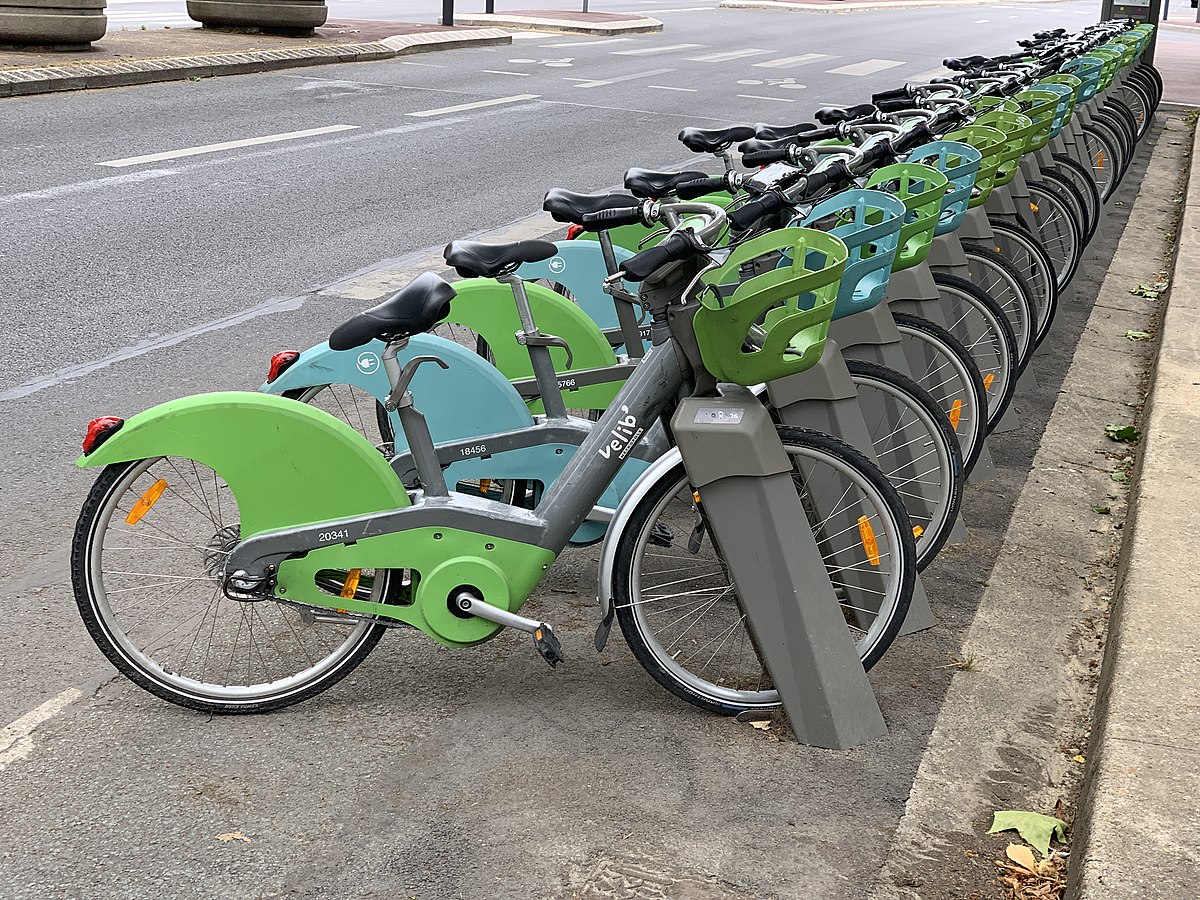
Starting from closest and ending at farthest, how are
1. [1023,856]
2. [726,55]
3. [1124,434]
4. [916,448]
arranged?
1. [1023,856]
2. [916,448]
3. [1124,434]
4. [726,55]

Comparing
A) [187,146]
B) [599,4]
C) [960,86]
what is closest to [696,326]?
[960,86]

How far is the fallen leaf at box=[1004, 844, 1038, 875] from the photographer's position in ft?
9.77

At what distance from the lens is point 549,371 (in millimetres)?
4066

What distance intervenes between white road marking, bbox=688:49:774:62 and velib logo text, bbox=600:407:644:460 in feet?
67.3

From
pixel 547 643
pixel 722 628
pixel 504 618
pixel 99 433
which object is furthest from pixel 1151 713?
pixel 99 433

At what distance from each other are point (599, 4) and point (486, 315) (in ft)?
112

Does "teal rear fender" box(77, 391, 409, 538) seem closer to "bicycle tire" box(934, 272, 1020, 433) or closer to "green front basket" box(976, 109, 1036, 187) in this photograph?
"bicycle tire" box(934, 272, 1020, 433)

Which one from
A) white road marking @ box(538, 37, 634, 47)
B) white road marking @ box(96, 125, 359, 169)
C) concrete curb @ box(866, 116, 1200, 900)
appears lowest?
concrete curb @ box(866, 116, 1200, 900)

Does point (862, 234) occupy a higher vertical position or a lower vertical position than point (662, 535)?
higher

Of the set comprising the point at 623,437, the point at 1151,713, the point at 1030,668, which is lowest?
the point at 1030,668

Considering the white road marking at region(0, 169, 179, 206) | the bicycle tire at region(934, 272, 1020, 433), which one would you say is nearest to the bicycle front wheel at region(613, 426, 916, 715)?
the bicycle tire at region(934, 272, 1020, 433)

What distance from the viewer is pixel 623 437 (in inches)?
137

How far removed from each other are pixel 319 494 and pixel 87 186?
7171 millimetres

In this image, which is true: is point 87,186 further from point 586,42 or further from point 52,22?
point 586,42
